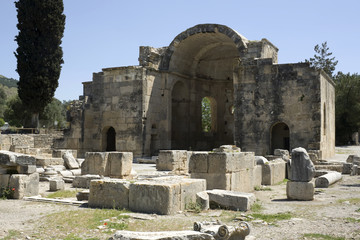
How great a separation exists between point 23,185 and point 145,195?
355 cm

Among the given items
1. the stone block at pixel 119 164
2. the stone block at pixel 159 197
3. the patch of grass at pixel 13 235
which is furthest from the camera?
the stone block at pixel 119 164

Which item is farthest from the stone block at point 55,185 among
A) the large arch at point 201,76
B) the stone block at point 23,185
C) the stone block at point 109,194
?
the large arch at point 201,76

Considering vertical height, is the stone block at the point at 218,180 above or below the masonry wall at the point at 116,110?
below

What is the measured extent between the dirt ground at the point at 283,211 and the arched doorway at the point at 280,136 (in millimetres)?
10401

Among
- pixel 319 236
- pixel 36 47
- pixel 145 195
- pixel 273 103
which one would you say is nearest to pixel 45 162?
pixel 145 195

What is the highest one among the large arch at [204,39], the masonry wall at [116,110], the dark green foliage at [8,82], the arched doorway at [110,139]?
the dark green foliage at [8,82]

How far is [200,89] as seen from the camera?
28.0 meters

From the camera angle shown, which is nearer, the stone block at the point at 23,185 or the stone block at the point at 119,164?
the stone block at the point at 23,185

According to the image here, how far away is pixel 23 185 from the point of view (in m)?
9.19

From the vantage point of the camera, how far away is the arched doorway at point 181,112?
2625 centimetres

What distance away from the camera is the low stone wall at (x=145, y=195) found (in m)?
7.25

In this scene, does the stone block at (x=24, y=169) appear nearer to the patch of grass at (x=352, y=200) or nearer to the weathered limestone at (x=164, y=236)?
the weathered limestone at (x=164, y=236)

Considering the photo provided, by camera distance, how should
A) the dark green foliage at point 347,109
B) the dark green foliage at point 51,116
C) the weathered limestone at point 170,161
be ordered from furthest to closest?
the dark green foliage at point 51,116
the dark green foliage at point 347,109
the weathered limestone at point 170,161

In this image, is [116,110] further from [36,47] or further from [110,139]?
[36,47]
